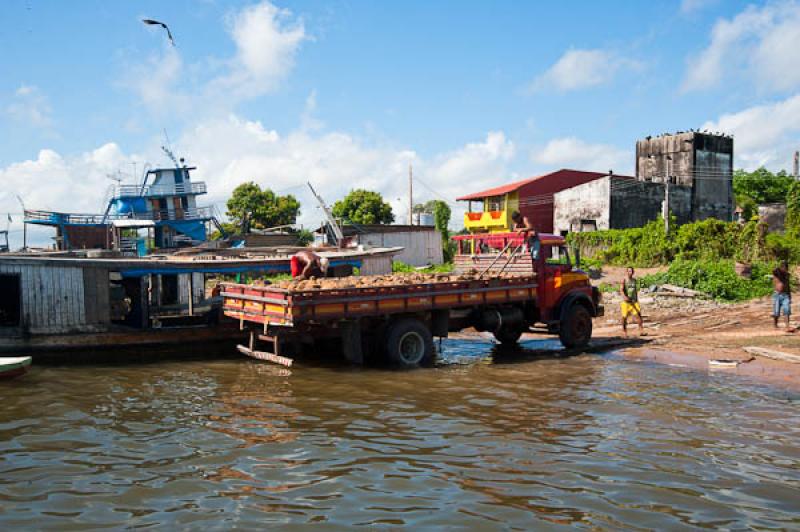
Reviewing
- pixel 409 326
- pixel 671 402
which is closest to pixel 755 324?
pixel 671 402

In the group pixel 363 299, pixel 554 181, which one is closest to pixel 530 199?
pixel 554 181

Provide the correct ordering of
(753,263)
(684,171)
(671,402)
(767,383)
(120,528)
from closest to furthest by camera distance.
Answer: (120,528) → (671,402) → (767,383) → (753,263) → (684,171)

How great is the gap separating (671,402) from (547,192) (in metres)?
38.0

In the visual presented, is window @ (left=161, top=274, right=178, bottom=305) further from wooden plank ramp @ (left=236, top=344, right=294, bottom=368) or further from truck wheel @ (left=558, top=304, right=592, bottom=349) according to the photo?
truck wheel @ (left=558, top=304, right=592, bottom=349)

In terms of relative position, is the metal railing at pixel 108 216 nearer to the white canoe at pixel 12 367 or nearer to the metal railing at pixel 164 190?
the metal railing at pixel 164 190

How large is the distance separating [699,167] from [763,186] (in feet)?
50.0

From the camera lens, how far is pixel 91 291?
13.5m

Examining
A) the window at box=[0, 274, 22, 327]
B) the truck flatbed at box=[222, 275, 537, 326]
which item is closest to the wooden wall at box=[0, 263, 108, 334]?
the window at box=[0, 274, 22, 327]

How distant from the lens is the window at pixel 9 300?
13.9 metres

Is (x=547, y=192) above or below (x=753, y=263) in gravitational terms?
above

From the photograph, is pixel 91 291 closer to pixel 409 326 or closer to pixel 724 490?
pixel 409 326

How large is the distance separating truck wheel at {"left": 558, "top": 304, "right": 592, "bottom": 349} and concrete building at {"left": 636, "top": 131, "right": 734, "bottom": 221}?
3144cm

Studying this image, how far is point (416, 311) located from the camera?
1217 cm

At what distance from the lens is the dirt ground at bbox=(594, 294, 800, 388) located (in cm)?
1198
